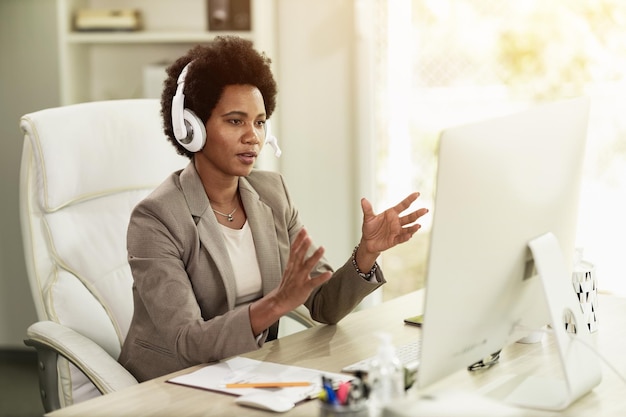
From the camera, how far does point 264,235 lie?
1.93m

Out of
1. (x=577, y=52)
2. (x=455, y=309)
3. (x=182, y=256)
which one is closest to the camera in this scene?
(x=455, y=309)

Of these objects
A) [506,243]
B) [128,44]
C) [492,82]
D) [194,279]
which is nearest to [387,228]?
[194,279]

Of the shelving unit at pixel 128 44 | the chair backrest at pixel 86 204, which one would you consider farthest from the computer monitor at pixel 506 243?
the shelving unit at pixel 128 44

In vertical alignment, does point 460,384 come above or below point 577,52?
below

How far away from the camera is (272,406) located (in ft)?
4.37

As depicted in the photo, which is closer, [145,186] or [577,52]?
[145,186]

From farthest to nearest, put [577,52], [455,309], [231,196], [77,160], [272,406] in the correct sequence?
[577,52] → [77,160] → [231,196] → [272,406] → [455,309]

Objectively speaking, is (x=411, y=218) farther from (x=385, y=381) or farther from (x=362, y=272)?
(x=385, y=381)

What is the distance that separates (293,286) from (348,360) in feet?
0.66

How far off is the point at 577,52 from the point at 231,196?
1.69 meters

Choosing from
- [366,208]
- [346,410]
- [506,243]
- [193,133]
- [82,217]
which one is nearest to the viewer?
[346,410]

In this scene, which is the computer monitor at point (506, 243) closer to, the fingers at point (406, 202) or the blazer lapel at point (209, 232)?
the fingers at point (406, 202)

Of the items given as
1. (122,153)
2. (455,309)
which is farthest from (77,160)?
(455,309)

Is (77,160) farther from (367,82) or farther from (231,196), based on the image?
(367,82)
